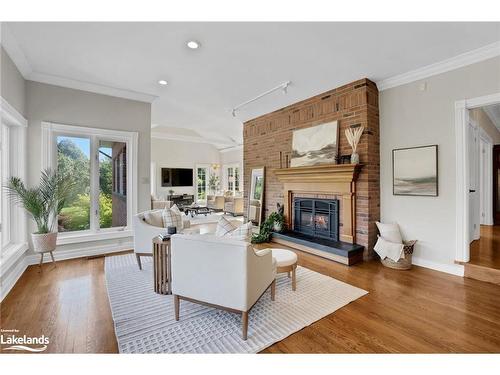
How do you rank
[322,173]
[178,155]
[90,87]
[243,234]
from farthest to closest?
[178,155] < [322,173] < [90,87] < [243,234]

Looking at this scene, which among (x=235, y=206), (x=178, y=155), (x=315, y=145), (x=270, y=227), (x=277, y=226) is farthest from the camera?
(x=178, y=155)

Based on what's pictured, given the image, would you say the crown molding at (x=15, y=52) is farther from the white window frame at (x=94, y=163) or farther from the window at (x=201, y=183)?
the window at (x=201, y=183)

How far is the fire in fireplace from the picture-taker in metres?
4.18

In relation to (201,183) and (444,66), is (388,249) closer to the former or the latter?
(444,66)

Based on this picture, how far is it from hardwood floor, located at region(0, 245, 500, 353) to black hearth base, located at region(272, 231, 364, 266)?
0.38 m

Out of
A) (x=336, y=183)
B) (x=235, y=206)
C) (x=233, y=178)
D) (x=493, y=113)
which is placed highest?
(x=493, y=113)

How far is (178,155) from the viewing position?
10.7 m

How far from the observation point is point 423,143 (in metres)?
3.46

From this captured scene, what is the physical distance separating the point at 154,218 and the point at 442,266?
4119 mm

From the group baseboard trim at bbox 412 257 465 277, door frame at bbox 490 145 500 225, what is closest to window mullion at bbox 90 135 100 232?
baseboard trim at bbox 412 257 465 277

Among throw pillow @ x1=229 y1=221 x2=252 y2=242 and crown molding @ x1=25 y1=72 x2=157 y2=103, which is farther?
crown molding @ x1=25 y1=72 x2=157 y2=103

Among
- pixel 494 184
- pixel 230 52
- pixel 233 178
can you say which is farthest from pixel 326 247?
pixel 233 178

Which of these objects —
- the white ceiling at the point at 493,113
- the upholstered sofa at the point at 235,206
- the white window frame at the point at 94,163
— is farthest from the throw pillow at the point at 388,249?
the upholstered sofa at the point at 235,206

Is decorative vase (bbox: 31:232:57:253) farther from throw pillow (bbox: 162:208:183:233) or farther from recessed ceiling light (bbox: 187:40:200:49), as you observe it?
recessed ceiling light (bbox: 187:40:200:49)
